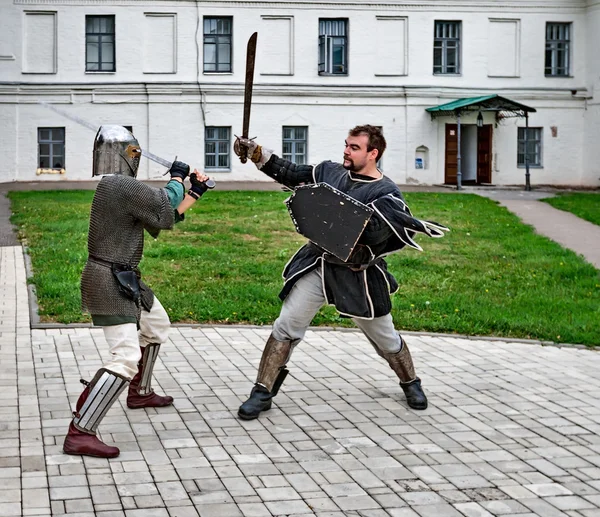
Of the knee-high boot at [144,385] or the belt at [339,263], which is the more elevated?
the belt at [339,263]

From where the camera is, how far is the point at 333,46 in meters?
34.7

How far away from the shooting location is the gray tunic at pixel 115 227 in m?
6.25

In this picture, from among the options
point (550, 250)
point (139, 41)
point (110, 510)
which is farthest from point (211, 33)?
point (110, 510)

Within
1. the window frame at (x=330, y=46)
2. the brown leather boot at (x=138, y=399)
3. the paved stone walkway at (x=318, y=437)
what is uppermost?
the window frame at (x=330, y=46)

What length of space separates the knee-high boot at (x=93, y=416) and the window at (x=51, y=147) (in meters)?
28.2

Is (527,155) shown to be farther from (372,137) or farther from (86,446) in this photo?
(86,446)

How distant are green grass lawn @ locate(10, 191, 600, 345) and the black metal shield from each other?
3821mm

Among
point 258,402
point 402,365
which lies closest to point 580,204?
point 402,365

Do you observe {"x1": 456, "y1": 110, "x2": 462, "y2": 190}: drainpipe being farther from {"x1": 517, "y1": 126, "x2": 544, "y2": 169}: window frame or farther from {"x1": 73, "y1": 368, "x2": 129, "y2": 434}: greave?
{"x1": 73, "y1": 368, "x2": 129, "y2": 434}: greave

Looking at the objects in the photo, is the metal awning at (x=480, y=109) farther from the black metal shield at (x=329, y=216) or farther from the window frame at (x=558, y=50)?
the black metal shield at (x=329, y=216)

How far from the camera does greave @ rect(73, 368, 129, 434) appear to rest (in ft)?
20.0

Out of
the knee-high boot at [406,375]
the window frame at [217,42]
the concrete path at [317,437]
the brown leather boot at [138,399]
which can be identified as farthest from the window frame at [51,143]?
the knee-high boot at [406,375]

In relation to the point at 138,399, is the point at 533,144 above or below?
above

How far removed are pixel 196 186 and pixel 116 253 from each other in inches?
25.5
